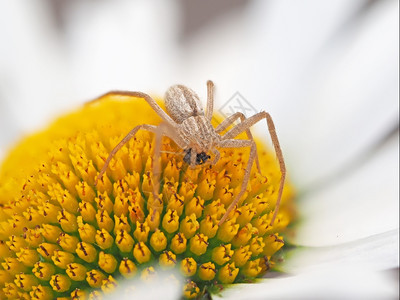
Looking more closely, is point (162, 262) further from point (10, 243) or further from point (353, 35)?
point (353, 35)

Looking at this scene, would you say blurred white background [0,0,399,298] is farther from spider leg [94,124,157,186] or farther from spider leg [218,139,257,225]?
spider leg [94,124,157,186]

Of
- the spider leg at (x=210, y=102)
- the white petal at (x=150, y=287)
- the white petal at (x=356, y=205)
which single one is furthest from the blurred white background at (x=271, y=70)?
the white petal at (x=150, y=287)

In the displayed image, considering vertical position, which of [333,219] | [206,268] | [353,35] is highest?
[353,35]

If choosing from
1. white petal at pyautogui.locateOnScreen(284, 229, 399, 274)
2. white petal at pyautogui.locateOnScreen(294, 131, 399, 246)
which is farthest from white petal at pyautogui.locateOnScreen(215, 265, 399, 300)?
white petal at pyautogui.locateOnScreen(294, 131, 399, 246)

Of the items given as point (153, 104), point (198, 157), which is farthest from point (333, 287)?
point (153, 104)

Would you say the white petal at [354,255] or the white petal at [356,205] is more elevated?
the white petal at [356,205]

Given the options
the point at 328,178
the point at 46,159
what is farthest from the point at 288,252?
the point at 46,159

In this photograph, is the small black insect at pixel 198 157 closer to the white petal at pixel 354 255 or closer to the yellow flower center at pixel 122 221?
the yellow flower center at pixel 122 221
